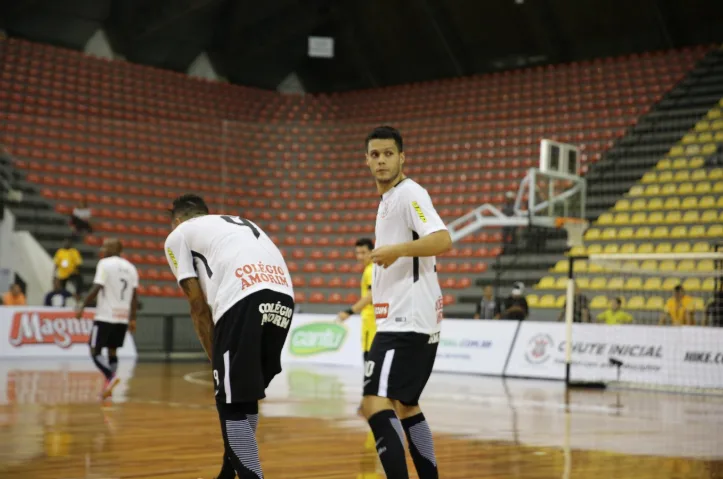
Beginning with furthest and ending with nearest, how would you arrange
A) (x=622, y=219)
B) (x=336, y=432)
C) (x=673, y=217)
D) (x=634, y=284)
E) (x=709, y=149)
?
(x=709, y=149) → (x=622, y=219) → (x=673, y=217) → (x=634, y=284) → (x=336, y=432)

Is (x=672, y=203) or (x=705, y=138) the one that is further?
(x=705, y=138)

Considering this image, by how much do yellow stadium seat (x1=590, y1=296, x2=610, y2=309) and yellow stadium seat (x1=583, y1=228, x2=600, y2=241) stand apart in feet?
9.11

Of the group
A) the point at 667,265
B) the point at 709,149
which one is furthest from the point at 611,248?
the point at 709,149

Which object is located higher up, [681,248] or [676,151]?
[676,151]

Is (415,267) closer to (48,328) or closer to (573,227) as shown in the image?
(48,328)

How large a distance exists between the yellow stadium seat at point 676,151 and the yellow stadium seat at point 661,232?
10.4ft

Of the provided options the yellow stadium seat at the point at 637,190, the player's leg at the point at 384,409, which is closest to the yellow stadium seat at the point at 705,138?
the yellow stadium seat at the point at 637,190

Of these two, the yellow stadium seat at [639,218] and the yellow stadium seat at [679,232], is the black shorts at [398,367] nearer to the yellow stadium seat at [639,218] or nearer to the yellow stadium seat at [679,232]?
the yellow stadium seat at [679,232]

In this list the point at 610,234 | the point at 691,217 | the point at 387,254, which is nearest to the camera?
the point at 387,254

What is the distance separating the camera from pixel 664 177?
2339 centimetres

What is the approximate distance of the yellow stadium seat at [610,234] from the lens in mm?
21922

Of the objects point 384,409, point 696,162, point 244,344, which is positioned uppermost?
point 696,162

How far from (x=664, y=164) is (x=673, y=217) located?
2.49 m

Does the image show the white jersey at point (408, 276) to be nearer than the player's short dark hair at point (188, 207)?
Yes
